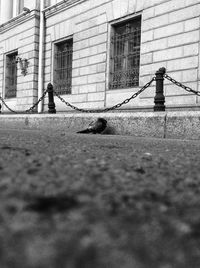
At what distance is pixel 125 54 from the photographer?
12.4 meters

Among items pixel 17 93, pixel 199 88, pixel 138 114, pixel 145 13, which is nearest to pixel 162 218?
pixel 138 114

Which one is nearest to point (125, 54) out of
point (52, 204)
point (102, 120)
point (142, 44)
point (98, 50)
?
point (142, 44)

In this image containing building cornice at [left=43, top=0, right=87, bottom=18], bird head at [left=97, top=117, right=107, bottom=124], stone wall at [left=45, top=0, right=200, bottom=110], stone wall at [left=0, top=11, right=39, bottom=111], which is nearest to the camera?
bird head at [left=97, top=117, right=107, bottom=124]

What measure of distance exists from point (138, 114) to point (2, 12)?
49.1 ft

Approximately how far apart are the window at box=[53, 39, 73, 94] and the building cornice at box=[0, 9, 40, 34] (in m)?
2.14

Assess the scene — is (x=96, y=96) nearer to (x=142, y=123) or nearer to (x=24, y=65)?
(x=24, y=65)

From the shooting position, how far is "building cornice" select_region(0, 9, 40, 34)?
16.3 metres

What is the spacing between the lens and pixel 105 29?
42.4 ft

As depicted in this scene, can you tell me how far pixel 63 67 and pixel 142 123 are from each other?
29.8 feet

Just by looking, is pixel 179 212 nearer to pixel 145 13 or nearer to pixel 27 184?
pixel 27 184

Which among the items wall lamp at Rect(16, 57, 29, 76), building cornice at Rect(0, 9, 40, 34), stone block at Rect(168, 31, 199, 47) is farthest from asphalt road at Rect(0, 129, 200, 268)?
building cornice at Rect(0, 9, 40, 34)

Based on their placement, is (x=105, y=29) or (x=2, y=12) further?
(x=2, y=12)

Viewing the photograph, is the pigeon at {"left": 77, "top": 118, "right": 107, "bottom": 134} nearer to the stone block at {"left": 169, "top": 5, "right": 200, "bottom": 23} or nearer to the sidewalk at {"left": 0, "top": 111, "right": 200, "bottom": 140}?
the sidewalk at {"left": 0, "top": 111, "right": 200, "bottom": 140}

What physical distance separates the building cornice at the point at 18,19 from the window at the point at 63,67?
7.02 feet
